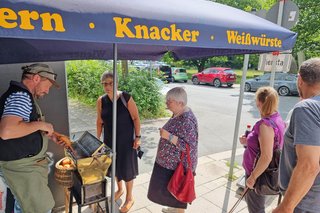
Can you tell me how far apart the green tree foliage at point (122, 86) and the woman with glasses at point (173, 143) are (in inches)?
215

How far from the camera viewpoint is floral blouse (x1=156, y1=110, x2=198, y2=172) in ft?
8.58

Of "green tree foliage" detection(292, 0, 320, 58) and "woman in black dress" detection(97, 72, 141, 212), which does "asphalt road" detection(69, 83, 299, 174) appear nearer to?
"woman in black dress" detection(97, 72, 141, 212)

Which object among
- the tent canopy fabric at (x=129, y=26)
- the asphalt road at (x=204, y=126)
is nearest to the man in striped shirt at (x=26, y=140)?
the tent canopy fabric at (x=129, y=26)

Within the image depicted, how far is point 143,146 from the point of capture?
236 inches

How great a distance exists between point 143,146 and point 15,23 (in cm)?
501

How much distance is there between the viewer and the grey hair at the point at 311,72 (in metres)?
1.85

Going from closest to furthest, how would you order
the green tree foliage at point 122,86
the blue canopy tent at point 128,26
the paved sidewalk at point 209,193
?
the blue canopy tent at point 128,26 → the paved sidewalk at point 209,193 → the green tree foliage at point 122,86

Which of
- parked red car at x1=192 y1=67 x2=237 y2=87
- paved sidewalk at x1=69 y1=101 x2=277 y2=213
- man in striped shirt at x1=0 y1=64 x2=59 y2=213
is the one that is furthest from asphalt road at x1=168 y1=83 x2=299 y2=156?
parked red car at x1=192 y1=67 x2=237 y2=87

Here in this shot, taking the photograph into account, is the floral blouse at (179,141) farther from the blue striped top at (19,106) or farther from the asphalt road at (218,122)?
the asphalt road at (218,122)

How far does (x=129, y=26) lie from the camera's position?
1.47m

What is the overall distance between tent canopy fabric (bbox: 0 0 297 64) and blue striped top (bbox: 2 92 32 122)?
0.53m

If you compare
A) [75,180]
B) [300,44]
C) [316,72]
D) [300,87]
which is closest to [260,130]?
[300,87]

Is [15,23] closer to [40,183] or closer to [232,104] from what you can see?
[40,183]

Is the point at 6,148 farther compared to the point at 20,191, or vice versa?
the point at 20,191
